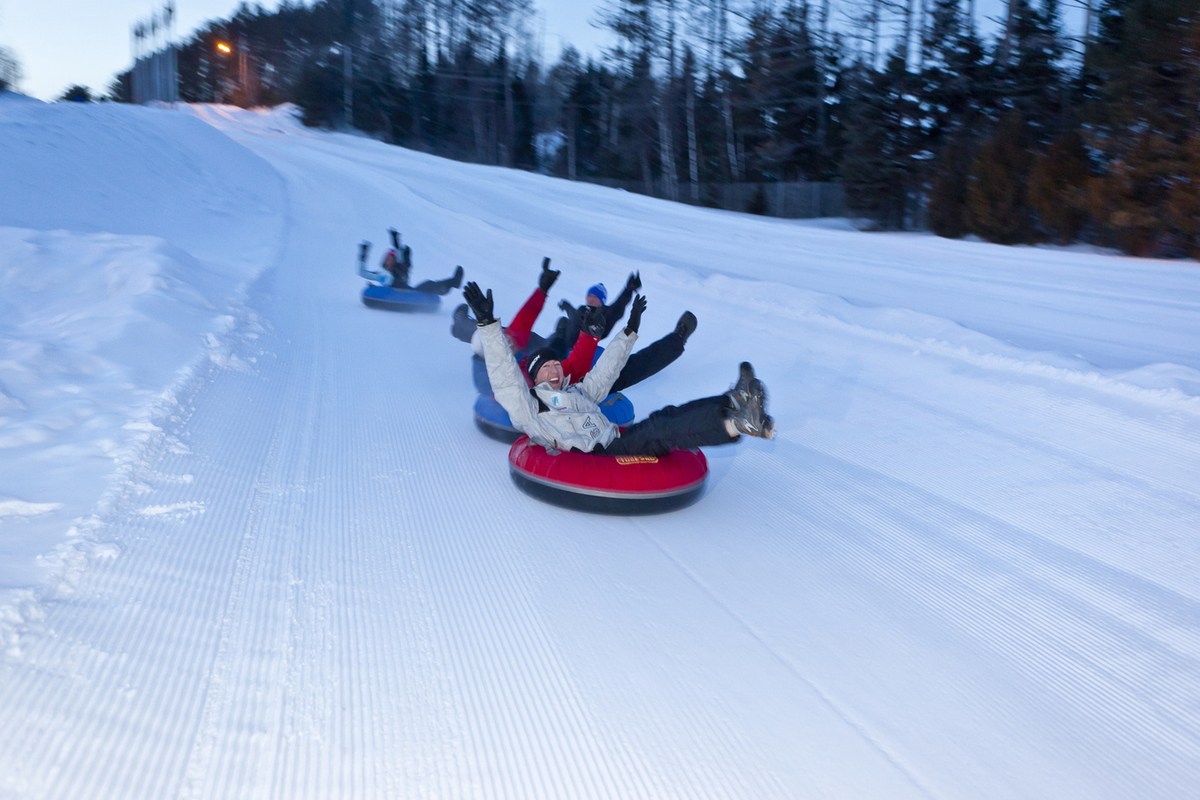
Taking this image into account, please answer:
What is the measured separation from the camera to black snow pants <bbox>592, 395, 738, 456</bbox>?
3.28 meters

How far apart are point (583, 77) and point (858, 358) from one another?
29.4m

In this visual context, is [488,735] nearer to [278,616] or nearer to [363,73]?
[278,616]

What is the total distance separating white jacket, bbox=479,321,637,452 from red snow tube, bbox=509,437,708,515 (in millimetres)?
138

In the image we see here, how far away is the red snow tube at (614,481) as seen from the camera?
3.34m

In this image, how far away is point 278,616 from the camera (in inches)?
97.2

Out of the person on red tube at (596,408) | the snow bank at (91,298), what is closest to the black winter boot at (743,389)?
the person on red tube at (596,408)

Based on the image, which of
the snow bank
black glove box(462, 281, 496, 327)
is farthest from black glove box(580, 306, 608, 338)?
the snow bank

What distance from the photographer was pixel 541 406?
3.78 m

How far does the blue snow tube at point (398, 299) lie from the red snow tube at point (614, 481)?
5022 millimetres

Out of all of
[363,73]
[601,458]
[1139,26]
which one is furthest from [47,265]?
[363,73]

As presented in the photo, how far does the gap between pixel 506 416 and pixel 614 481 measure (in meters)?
1.18

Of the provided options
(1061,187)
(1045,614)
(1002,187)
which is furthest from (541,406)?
(1002,187)

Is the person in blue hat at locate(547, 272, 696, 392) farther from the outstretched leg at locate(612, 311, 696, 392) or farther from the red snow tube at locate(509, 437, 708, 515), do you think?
the red snow tube at locate(509, 437, 708, 515)

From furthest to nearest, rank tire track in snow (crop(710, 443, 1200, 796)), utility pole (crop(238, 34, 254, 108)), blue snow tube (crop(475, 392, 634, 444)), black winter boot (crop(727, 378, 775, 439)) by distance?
utility pole (crop(238, 34, 254, 108))
blue snow tube (crop(475, 392, 634, 444))
black winter boot (crop(727, 378, 775, 439))
tire track in snow (crop(710, 443, 1200, 796))
